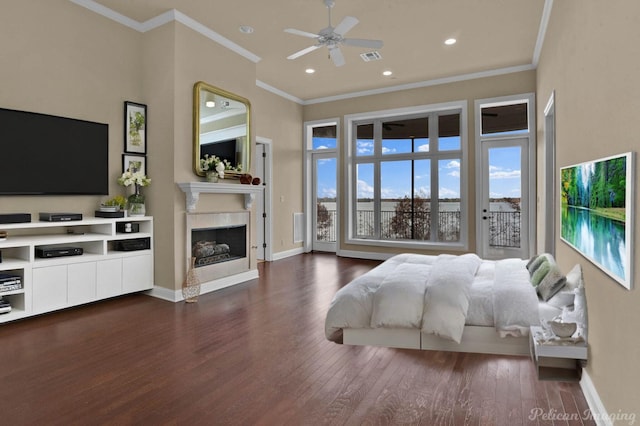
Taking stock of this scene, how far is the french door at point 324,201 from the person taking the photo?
8.15 metres

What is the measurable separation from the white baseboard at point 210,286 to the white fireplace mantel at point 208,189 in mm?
973

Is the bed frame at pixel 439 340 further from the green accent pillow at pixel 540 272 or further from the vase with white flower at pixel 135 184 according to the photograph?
the vase with white flower at pixel 135 184

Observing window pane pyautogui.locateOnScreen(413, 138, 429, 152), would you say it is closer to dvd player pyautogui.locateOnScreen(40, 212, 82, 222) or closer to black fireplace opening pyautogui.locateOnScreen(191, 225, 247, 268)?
black fireplace opening pyautogui.locateOnScreen(191, 225, 247, 268)

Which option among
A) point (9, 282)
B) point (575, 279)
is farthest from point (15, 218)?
point (575, 279)

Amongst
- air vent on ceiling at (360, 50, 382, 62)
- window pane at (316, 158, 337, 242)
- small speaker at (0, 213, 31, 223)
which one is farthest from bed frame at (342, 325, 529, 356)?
window pane at (316, 158, 337, 242)

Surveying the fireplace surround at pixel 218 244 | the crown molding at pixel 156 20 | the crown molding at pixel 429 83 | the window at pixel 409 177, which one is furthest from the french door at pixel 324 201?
the crown molding at pixel 156 20

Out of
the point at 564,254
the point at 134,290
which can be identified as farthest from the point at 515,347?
the point at 134,290

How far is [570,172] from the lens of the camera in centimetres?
288

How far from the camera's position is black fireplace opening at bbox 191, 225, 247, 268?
482cm

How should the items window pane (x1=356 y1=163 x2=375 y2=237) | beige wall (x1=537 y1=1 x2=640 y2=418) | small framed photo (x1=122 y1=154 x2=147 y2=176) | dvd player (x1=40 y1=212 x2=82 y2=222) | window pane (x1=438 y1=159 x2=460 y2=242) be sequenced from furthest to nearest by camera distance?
1. window pane (x1=356 y1=163 x2=375 y2=237)
2. window pane (x1=438 y1=159 x2=460 y2=242)
3. small framed photo (x1=122 y1=154 x2=147 y2=176)
4. dvd player (x1=40 y1=212 x2=82 y2=222)
5. beige wall (x1=537 y1=1 x2=640 y2=418)

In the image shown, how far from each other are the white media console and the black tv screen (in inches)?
16.0

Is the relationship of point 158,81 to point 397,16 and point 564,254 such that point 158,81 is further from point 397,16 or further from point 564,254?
point 564,254

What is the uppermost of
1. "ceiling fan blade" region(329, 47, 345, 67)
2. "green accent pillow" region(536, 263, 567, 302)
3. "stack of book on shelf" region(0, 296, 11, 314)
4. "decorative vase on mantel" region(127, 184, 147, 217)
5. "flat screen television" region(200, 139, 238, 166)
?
"ceiling fan blade" region(329, 47, 345, 67)

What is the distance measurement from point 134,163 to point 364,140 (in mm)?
4514
